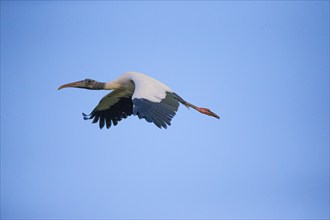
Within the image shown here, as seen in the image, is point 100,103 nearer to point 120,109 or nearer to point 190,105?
point 120,109

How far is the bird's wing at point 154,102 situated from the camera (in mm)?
9625

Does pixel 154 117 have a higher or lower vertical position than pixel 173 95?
lower

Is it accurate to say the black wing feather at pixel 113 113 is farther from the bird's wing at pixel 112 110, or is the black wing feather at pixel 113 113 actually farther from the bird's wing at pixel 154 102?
the bird's wing at pixel 154 102

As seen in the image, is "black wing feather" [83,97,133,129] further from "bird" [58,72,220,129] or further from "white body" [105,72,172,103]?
"white body" [105,72,172,103]

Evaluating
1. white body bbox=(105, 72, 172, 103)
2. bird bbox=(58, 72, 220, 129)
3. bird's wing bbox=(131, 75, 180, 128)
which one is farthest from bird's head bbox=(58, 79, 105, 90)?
bird's wing bbox=(131, 75, 180, 128)

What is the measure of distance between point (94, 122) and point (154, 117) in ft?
11.4

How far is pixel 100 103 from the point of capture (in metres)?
12.8

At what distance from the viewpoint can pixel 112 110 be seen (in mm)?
12859

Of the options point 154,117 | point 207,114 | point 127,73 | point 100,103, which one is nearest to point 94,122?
point 100,103

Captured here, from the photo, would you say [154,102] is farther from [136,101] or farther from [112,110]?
[112,110]

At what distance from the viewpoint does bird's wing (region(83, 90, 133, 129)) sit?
12.7 m

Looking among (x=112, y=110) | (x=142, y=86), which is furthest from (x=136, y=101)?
(x=112, y=110)

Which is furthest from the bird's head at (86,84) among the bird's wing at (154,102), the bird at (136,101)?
the bird's wing at (154,102)

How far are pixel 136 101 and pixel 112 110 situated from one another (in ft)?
9.37
